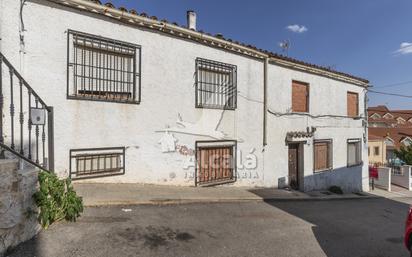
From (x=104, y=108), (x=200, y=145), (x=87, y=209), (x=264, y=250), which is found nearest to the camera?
(x=264, y=250)

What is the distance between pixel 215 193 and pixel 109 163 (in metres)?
2.83

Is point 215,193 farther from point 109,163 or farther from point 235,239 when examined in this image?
point 235,239

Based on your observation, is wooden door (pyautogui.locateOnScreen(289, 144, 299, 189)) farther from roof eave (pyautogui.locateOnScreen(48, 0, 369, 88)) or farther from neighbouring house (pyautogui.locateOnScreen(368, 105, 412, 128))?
neighbouring house (pyautogui.locateOnScreen(368, 105, 412, 128))

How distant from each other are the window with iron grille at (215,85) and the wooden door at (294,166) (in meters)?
3.81

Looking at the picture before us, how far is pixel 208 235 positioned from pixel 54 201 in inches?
94.1

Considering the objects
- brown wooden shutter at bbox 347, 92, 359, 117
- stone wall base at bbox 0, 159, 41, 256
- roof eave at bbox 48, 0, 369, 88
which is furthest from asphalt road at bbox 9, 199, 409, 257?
brown wooden shutter at bbox 347, 92, 359, 117

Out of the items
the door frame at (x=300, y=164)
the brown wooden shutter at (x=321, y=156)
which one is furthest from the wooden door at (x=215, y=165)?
the brown wooden shutter at (x=321, y=156)

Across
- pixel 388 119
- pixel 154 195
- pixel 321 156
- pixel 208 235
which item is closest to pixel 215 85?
pixel 154 195

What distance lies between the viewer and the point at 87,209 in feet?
18.2

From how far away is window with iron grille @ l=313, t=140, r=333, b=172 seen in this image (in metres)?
13.5

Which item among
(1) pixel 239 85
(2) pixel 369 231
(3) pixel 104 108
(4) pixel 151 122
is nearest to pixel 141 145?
(4) pixel 151 122

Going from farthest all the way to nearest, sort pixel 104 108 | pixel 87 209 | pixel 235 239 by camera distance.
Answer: pixel 104 108 < pixel 87 209 < pixel 235 239

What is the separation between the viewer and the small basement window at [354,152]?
15.6 metres

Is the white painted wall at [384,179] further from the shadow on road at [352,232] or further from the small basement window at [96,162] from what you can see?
the small basement window at [96,162]
